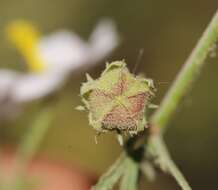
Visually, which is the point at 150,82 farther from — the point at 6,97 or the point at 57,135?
the point at 57,135

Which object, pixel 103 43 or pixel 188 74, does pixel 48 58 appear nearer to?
pixel 103 43

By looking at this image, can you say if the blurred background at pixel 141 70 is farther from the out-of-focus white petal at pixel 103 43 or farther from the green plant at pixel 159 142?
the green plant at pixel 159 142

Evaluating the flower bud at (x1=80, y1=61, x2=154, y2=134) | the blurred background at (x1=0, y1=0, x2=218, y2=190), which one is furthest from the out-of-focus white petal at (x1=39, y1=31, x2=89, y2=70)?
the flower bud at (x1=80, y1=61, x2=154, y2=134)

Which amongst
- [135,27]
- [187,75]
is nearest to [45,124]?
[187,75]

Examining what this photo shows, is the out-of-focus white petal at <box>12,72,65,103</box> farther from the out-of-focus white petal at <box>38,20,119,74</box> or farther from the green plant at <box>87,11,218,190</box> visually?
the green plant at <box>87,11,218,190</box>

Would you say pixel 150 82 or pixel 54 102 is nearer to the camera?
pixel 150 82

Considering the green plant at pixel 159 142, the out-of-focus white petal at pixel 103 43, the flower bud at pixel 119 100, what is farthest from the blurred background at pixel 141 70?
the flower bud at pixel 119 100
